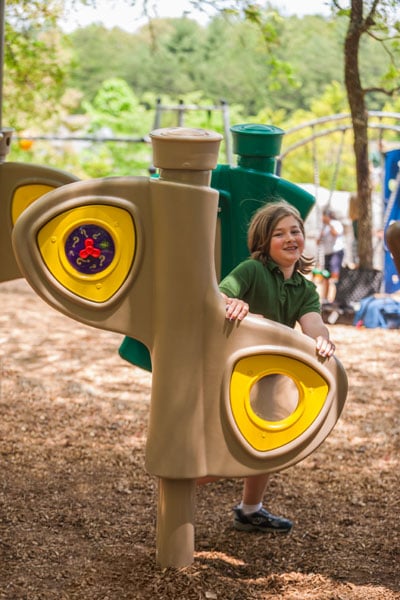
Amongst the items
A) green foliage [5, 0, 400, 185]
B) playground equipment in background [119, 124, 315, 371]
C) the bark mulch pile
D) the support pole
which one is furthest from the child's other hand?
green foliage [5, 0, 400, 185]

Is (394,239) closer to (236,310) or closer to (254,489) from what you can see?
(236,310)

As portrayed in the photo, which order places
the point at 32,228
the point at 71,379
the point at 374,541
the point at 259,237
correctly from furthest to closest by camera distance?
the point at 71,379, the point at 374,541, the point at 259,237, the point at 32,228

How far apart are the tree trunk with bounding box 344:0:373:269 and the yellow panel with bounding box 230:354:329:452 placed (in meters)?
2.54

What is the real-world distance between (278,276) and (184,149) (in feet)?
2.36

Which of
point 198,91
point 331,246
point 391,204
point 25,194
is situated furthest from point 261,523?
point 198,91

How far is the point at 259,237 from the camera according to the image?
10.1 ft

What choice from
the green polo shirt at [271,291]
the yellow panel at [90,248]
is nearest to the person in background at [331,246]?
the green polo shirt at [271,291]

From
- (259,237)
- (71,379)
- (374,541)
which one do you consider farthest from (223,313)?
(71,379)

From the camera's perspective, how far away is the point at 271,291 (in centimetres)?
304

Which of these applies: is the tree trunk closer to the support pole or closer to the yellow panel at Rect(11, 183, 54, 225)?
the yellow panel at Rect(11, 183, 54, 225)

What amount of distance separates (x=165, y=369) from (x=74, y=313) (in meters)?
0.34

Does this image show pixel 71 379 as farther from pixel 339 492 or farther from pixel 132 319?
pixel 132 319

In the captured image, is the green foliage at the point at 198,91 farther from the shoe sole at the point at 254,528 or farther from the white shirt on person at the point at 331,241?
the shoe sole at the point at 254,528

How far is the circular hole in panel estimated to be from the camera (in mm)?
2816
